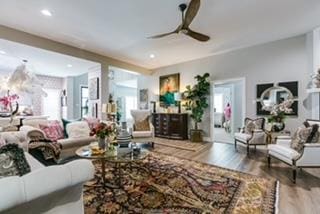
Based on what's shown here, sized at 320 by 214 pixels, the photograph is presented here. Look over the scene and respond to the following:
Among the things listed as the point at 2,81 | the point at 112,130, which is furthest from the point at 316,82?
the point at 2,81

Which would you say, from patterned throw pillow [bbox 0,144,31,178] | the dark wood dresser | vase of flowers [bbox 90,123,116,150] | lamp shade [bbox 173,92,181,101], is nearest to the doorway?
the dark wood dresser

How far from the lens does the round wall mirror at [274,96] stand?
5.11 metres

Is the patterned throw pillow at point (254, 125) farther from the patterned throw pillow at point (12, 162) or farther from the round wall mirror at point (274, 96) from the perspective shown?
the patterned throw pillow at point (12, 162)

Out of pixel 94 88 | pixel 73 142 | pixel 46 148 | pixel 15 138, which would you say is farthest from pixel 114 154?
pixel 94 88

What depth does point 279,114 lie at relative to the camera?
15.3ft

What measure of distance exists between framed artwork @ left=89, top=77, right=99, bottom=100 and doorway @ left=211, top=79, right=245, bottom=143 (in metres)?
4.09

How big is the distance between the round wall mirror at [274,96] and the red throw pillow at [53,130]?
5388 mm

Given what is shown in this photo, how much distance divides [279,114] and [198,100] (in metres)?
2.49

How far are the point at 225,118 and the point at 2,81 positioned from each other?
27.7 ft

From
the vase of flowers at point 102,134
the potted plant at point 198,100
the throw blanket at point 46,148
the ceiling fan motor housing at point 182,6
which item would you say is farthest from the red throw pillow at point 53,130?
the potted plant at point 198,100

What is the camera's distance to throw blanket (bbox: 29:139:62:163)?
327 cm

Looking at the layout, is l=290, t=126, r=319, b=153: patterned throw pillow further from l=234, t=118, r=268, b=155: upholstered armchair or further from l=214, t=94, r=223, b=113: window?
l=214, t=94, r=223, b=113: window

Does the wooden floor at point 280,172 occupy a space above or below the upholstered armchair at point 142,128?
below

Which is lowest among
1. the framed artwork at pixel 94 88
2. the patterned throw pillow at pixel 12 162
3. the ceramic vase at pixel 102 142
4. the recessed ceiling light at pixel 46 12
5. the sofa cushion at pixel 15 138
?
the ceramic vase at pixel 102 142
